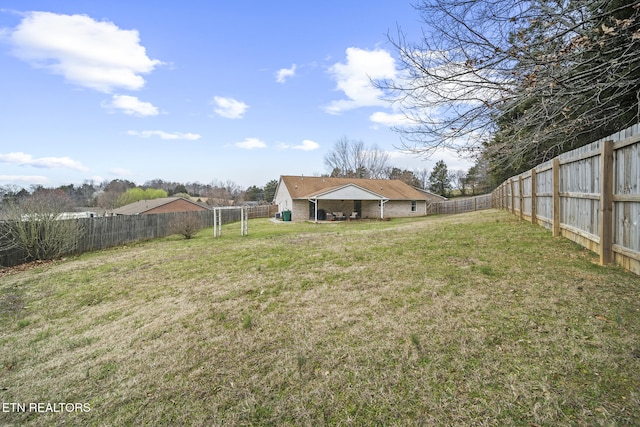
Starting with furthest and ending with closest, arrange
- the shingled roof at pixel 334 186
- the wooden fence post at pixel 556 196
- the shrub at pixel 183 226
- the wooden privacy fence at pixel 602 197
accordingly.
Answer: the shingled roof at pixel 334 186
the shrub at pixel 183 226
the wooden fence post at pixel 556 196
the wooden privacy fence at pixel 602 197

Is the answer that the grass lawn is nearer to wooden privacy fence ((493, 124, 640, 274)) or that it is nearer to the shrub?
wooden privacy fence ((493, 124, 640, 274))

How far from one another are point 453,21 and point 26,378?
6693mm

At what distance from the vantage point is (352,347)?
2.96m

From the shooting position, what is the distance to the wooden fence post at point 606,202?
394cm

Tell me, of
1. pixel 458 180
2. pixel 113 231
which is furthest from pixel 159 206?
pixel 458 180

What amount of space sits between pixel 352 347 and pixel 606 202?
3968 millimetres

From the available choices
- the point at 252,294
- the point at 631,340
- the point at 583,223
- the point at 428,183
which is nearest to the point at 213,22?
the point at 252,294

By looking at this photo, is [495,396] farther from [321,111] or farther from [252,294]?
[321,111]

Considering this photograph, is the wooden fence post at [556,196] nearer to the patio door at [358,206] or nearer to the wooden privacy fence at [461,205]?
the wooden privacy fence at [461,205]

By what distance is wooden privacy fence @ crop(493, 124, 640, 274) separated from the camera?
11.7ft

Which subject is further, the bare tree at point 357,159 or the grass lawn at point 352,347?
the bare tree at point 357,159

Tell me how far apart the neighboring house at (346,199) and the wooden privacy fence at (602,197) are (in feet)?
60.2

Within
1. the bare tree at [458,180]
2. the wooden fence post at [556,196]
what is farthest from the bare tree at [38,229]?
the bare tree at [458,180]

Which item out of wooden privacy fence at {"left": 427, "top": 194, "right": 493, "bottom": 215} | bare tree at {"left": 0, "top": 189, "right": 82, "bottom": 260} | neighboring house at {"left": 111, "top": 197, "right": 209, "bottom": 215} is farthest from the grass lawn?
neighboring house at {"left": 111, "top": 197, "right": 209, "bottom": 215}
